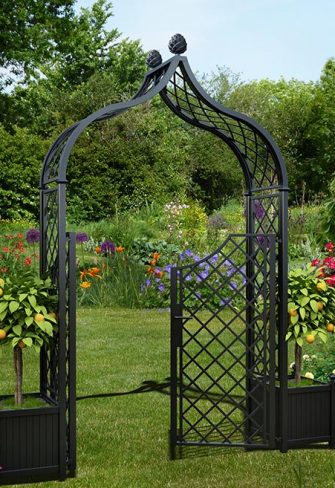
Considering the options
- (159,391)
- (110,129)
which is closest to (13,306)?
(159,391)

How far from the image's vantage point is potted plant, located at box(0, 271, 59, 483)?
3577 mm

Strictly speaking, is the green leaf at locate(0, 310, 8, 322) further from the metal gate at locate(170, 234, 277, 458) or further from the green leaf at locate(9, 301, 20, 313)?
the metal gate at locate(170, 234, 277, 458)

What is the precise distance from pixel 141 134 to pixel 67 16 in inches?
130

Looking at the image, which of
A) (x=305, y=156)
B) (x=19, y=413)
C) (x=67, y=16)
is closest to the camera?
(x=19, y=413)

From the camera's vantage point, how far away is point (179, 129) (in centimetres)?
2225

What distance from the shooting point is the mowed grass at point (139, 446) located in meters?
3.72

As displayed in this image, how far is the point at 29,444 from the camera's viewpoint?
3.62 metres

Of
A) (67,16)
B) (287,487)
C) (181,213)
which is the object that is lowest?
(287,487)

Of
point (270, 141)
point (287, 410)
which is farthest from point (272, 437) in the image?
point (270, 141)

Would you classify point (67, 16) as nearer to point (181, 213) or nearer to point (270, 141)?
point (181, 213)

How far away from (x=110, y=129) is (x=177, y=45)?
1312 cm

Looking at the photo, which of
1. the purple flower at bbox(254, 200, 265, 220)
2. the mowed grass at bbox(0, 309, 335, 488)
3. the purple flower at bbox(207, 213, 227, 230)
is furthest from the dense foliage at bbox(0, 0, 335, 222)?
the purple flower at bbox(254, 200, 265, 220)

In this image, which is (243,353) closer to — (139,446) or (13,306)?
(139,446)

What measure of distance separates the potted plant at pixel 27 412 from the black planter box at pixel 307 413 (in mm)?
1233
